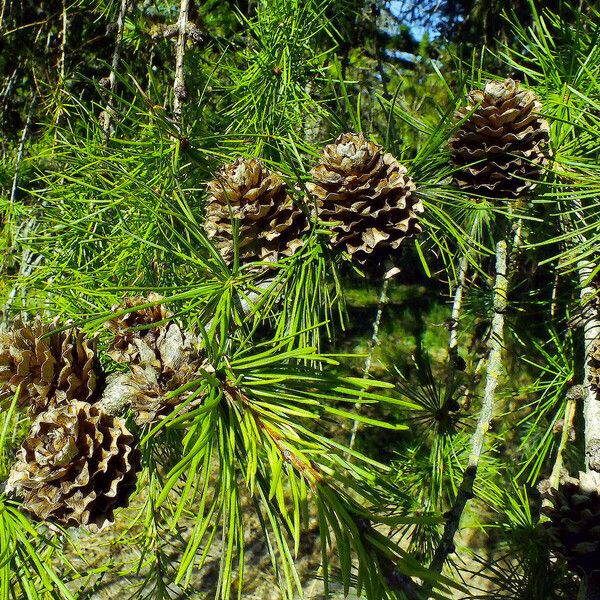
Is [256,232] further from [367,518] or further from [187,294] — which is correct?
[367,518]

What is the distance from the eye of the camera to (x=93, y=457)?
0.48 m

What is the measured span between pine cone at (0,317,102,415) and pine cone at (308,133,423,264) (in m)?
0.26

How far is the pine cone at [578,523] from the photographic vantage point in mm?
691

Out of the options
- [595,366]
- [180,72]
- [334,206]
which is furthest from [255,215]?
[595,366]

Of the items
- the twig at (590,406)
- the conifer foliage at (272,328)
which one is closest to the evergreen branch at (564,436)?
the conifer foliage at (272,328)

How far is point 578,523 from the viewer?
71 centimetres

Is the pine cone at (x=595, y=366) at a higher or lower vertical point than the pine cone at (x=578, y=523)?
higher

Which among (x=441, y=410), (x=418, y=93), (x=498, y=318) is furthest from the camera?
(x=418, y=93)

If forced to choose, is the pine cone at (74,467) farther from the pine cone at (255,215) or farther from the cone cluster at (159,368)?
the pine cone at (255,215)

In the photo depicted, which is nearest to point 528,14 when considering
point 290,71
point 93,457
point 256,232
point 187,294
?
point 290,71

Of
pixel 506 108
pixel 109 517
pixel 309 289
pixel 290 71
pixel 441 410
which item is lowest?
pixel 109 517

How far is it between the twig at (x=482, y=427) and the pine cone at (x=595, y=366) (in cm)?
12

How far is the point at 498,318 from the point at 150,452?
0.55m

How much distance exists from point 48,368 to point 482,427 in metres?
0.59
